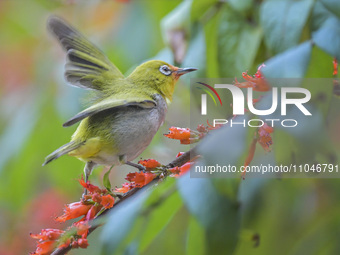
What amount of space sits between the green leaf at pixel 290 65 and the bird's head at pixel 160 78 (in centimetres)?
29

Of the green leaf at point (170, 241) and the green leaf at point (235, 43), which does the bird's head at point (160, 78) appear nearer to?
the green leaf at point (235, 43)

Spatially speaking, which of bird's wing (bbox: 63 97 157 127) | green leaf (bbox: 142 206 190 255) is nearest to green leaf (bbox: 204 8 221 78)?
bird's wing (bbox: 63 97 157 127)

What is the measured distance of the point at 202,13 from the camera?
202 cm

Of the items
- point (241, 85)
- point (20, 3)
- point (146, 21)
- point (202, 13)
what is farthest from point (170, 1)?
point (20, 3)

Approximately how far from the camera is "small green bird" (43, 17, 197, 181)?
4.41 feet

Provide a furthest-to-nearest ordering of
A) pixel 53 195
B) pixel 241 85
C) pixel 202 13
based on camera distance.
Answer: pixel 53 195
pixel 202 13
pixel 241 85

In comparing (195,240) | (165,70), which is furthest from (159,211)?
(165,70)

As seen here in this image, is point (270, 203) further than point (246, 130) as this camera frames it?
Yes

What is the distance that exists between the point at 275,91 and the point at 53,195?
98.6 inches

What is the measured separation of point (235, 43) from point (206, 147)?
76 cm

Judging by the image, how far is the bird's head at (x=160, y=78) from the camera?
1567 mm

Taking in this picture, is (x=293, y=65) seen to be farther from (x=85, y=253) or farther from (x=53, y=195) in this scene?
(x=53, y=195)

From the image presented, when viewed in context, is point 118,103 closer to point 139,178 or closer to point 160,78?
point 139,178

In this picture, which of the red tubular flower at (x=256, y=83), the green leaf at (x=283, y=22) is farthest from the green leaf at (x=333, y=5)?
the red tubular flower at (x=256, y=83)
